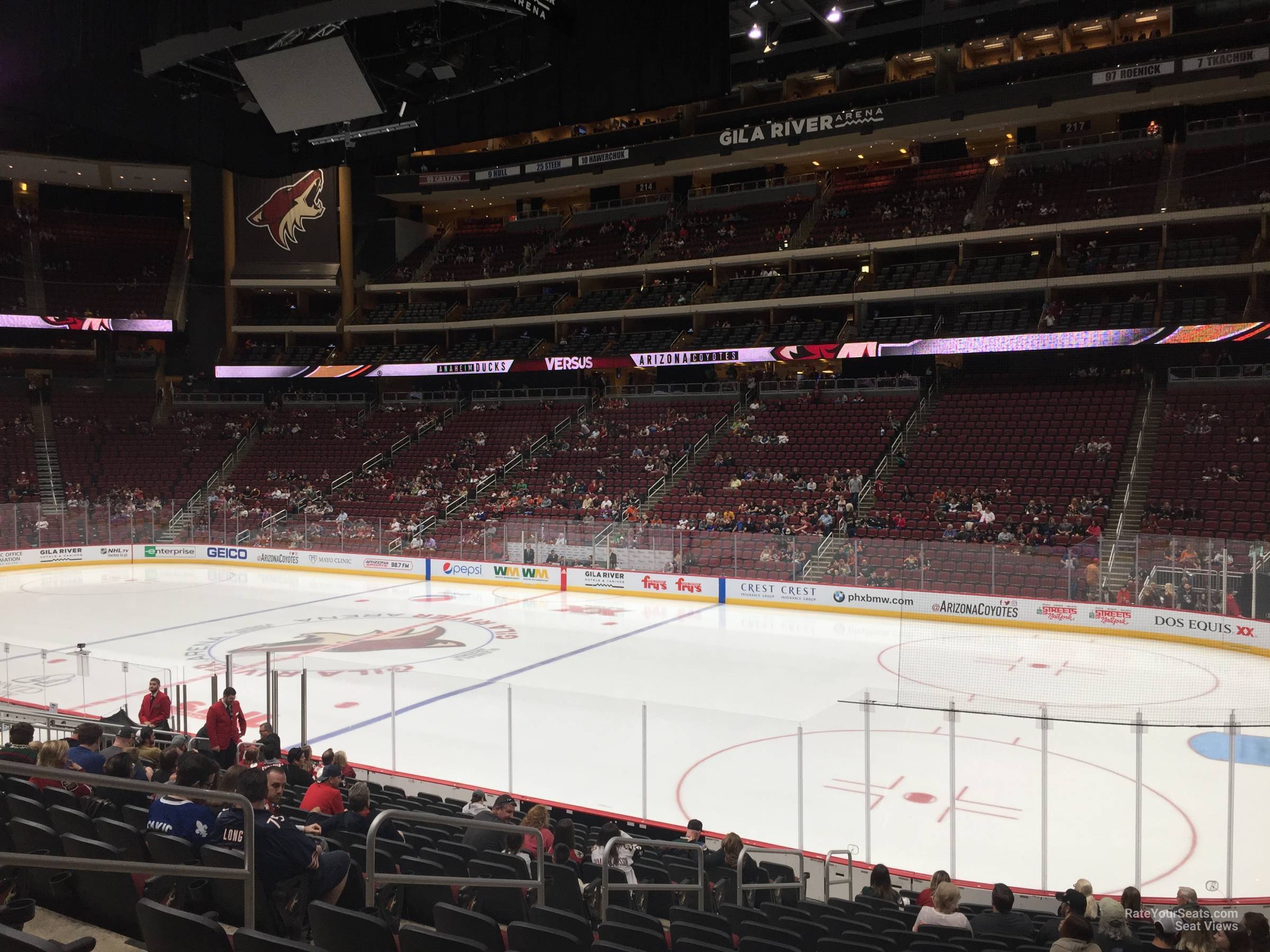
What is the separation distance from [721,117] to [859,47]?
5.85 meters

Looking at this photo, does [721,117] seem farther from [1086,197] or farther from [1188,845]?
[1188,845]

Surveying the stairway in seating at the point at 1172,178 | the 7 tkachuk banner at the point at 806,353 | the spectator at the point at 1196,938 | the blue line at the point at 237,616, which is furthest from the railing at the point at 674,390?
the spectator at the point at 1196,938

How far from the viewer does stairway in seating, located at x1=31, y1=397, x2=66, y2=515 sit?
36.4m

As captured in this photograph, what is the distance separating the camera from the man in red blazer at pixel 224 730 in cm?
1040

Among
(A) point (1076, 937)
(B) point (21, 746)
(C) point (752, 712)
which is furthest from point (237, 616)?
(A) point (1076, 937)

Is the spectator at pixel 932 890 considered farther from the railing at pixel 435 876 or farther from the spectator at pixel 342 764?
the spectator at pixel 342 764

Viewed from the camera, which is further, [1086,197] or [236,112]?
[1086,197]

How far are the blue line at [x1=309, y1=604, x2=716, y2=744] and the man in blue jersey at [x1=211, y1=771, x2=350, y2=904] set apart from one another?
4850 mm

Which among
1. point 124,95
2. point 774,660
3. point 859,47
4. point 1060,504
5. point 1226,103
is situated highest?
point 859,47

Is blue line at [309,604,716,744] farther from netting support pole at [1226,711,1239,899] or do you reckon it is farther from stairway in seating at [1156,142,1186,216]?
stairway in seating at [1156,142,1186,216]

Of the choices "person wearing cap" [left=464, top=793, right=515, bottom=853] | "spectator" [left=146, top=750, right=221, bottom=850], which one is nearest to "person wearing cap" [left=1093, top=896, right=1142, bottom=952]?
"person wearing cap" [left=464, top=793, right=515, bottom=853]

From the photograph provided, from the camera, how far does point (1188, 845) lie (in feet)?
31.0

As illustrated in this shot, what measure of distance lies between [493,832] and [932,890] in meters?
3.33

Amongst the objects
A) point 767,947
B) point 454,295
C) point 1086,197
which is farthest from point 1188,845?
point 454,295
